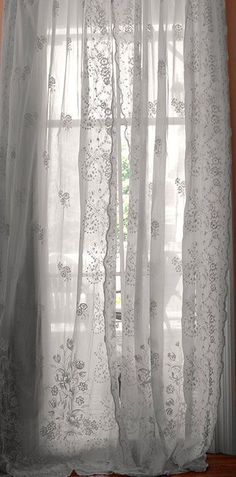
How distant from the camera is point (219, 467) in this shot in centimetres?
252

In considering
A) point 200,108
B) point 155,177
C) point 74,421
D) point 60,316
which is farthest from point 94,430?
point 200,108

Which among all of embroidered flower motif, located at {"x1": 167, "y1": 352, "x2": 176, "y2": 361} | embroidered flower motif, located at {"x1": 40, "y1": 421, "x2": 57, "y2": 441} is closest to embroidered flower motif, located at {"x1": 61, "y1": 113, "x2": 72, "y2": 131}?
embroidered flower motif, located at {"x1": 167, "y1": 352, "x2": 176, "y2": 361}

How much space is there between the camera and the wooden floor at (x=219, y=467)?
96.3 inches

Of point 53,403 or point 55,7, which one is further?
point 55,7

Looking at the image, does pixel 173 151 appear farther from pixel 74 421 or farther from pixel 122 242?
pixel 74 421

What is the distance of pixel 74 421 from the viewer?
2.50 m

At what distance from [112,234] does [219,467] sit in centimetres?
109

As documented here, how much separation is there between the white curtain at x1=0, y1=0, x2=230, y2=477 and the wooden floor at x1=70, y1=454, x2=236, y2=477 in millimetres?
37

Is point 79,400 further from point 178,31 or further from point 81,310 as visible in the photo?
point 178,31

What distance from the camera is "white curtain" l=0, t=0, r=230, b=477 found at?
2492 mm

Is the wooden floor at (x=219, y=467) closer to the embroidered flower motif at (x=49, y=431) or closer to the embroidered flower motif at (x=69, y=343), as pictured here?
the embroidered flower motif at (x=49, y=431)

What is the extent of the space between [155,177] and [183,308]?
1.86 feet

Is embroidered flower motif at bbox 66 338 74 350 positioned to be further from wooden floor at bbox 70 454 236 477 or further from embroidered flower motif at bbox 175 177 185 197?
embroidered flower motif at bbox 175 177 185 197

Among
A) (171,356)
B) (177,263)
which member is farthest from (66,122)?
(171,356)
